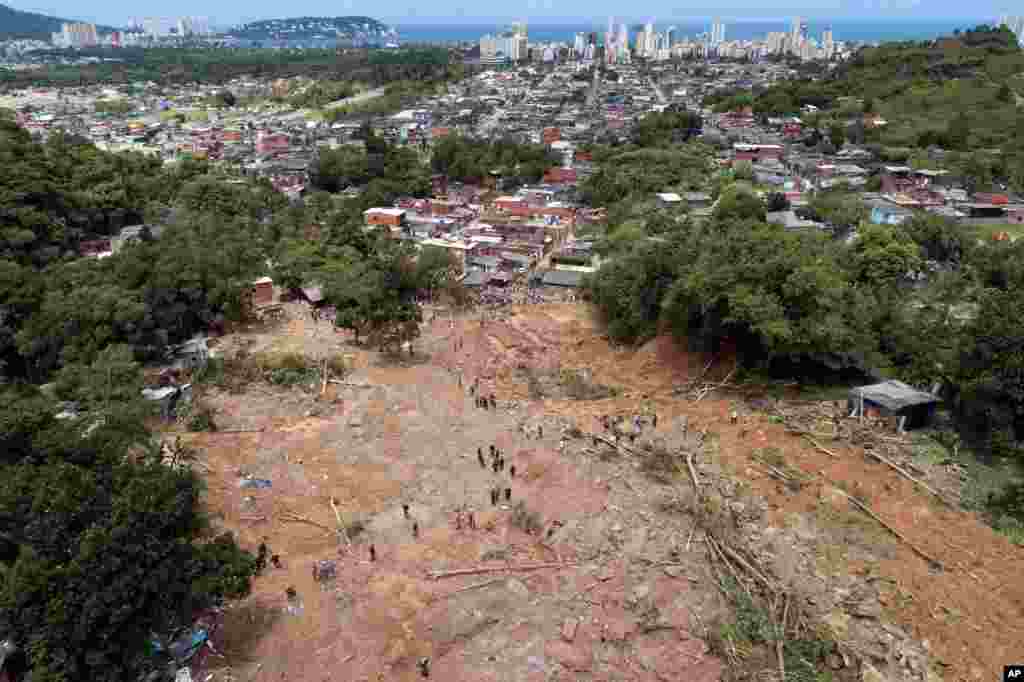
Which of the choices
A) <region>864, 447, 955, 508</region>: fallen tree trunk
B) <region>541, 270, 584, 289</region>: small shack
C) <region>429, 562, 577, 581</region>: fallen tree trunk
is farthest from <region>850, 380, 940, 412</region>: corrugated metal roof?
<region>541, 270, 584, 289</region>: small shack

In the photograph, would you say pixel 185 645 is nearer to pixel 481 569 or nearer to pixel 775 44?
pixel 481 569

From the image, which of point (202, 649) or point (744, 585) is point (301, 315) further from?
point (744, 585)

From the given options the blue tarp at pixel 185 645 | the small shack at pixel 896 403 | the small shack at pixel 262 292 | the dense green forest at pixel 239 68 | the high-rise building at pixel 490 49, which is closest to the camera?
the blue tarp at pixel 185 645

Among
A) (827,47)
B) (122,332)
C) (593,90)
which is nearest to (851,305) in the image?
(122,332)

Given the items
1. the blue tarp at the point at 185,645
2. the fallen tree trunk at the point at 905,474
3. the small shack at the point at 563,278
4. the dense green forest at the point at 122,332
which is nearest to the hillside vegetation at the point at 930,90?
the small shack at the point at 563,278

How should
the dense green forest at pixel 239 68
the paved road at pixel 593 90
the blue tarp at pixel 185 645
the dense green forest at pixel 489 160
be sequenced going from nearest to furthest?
the blue tarp at pixel 185 645 < the dense green forest at pixel 489 160 < the paved road at pixel 593 90 < the dense green forest at pixel 239 68

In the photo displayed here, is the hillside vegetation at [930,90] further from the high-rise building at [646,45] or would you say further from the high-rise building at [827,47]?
the high-rise building at [646,45]

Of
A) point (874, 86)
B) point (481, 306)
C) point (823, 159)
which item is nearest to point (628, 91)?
point (874, 86)
